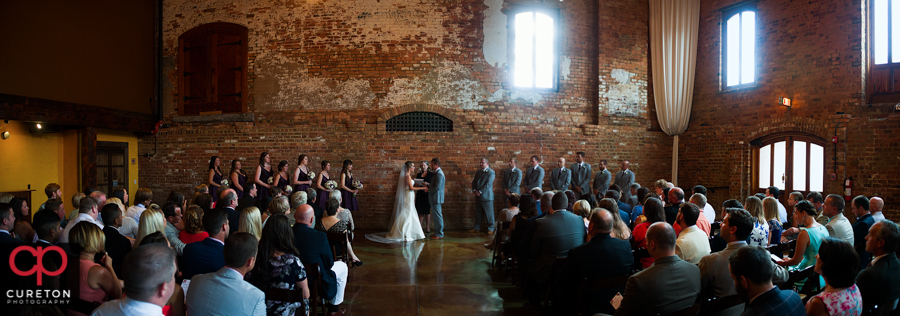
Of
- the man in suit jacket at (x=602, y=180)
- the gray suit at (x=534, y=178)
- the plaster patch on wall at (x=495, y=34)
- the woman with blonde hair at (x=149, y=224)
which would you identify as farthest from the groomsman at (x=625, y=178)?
the woman with blonde hair at (x=149, y=224)

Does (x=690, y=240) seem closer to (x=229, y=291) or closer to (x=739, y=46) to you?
(x=229, y=291)

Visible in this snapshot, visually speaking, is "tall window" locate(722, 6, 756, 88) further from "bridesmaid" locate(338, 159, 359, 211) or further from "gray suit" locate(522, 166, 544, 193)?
"bridesmaid" locate(338, 159, 359, 211)

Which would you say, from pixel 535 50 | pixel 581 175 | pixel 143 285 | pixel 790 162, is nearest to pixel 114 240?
pixel 143 285

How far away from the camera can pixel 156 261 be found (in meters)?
2.01

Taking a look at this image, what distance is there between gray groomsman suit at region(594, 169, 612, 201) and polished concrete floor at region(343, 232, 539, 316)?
3.58m

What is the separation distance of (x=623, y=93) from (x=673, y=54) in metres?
A: 1.57

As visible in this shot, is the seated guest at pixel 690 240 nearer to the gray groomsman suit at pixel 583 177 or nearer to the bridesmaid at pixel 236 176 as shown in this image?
the gray groomsman suit at pixel 583 177

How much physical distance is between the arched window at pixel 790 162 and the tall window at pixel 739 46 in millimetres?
1446

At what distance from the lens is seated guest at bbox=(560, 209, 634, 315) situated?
139 inches

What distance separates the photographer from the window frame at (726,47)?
10188 mm

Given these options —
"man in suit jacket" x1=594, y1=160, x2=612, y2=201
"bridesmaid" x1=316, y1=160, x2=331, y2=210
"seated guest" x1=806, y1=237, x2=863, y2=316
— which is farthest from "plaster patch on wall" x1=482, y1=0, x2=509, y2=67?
"seated guest" x1=806, y1=237, x2=863, y2=316

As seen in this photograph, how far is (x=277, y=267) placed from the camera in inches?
125

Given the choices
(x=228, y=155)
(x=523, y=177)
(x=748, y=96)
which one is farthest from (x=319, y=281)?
(x=748, y=96)

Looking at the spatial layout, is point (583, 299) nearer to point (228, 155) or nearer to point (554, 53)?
point (554, 53)
